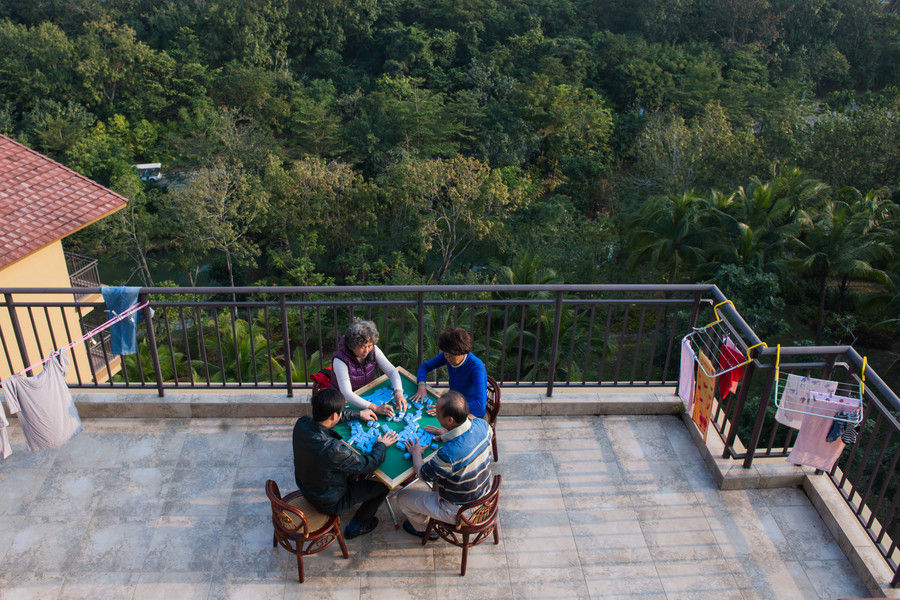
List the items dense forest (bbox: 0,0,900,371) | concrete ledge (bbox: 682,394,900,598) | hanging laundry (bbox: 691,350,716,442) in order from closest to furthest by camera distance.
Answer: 1. concrete ledge (bbox: 682,394,900,598)
2. hanging laundry (bbox: 691,350,716,442)
3. dense forest (bbox: 0,0,900,371)

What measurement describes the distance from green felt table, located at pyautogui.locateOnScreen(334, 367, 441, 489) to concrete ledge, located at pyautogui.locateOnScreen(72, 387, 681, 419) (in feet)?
3.08

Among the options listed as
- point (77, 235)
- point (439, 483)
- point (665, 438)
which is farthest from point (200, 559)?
point (77, 235)

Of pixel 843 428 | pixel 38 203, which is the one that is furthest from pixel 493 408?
pixel 38 203

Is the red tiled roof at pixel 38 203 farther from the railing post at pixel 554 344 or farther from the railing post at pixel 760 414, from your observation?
the railing post at pixel 760 414

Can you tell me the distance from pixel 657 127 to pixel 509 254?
8.53 metres

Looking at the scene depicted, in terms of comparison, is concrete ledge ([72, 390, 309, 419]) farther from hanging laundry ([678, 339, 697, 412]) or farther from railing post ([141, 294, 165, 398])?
hanging laundry ([678, 339, 697, 412])

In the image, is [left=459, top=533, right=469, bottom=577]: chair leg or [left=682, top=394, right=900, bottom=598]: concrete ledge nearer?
[left=459, top=533, right=469, bottom=577]: chair leg

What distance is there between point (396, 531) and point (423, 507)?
1.66 ft

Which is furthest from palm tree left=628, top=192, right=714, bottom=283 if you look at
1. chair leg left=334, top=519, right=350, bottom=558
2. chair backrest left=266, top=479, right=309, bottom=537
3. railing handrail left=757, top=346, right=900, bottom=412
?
chair backrest left=266, top=479, right=309, bottom=537

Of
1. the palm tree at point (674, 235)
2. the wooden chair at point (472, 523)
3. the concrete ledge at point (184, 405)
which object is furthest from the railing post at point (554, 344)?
the palm tree at point (674, 235)

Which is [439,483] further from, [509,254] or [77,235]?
[77,235]

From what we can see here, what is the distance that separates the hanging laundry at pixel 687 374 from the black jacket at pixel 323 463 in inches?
106

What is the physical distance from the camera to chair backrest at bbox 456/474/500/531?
4.29 meters

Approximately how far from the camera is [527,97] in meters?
30.9
